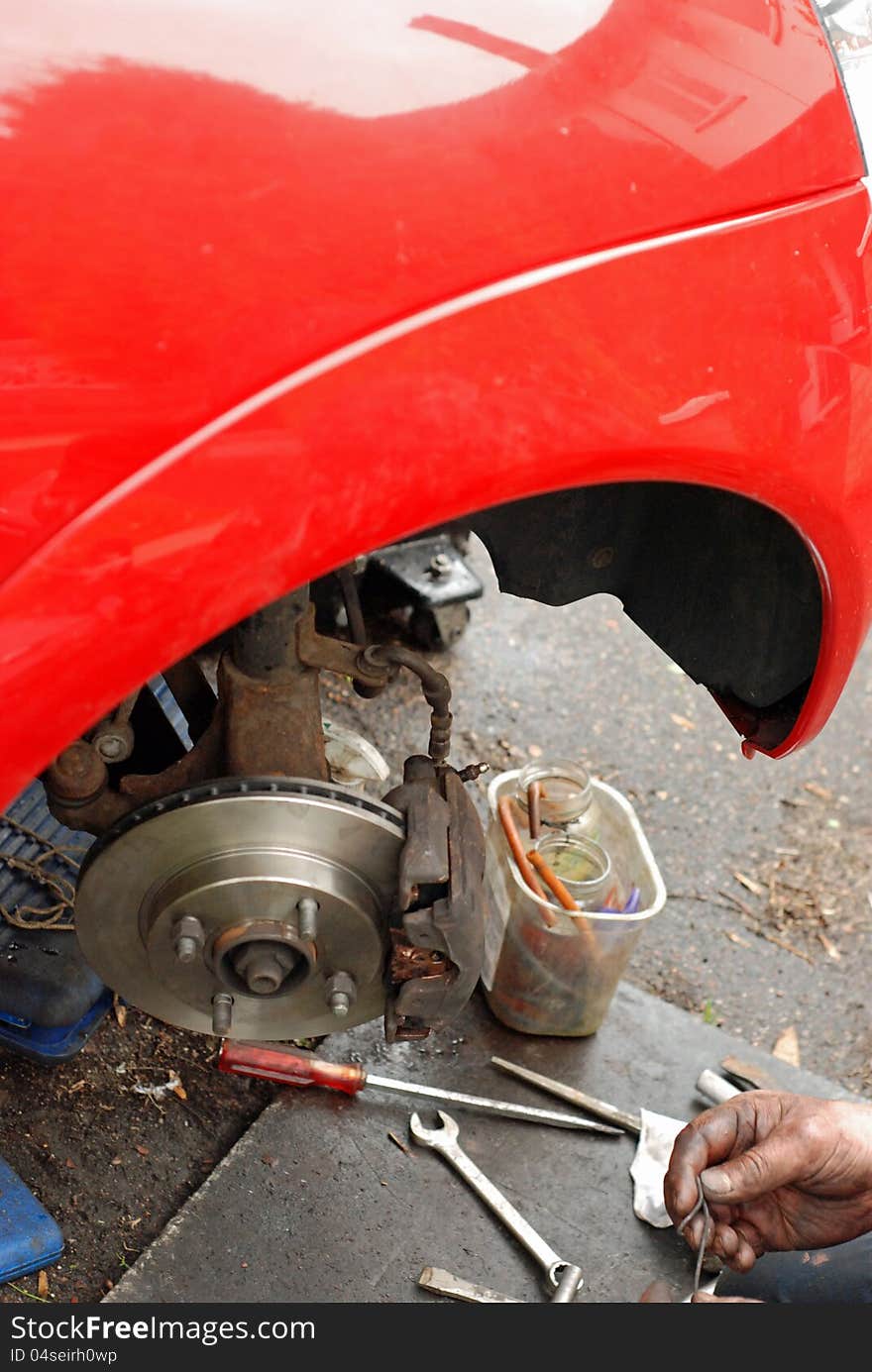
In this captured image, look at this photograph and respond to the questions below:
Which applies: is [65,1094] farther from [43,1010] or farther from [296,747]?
[296,747]

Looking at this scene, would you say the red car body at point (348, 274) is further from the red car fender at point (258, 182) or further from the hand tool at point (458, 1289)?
the hand tool at point (458, 1289)

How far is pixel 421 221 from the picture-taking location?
79 centimetres

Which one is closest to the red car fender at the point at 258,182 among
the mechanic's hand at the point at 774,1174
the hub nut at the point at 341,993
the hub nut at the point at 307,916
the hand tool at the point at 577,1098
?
the hub nut at the point at 307,916

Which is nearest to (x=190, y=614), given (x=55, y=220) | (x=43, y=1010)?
(x=55, y=220)

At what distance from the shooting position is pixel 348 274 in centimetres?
78

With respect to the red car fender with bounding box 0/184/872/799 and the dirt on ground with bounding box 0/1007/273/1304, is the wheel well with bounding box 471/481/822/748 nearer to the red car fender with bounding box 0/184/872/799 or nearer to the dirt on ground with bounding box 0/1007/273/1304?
the red car fender with bounding box 0/184/872/799

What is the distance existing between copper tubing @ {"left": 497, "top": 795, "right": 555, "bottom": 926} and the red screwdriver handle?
1.24 ft

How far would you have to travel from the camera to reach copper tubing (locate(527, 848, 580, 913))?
6.08ft

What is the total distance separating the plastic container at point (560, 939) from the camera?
1.85 m

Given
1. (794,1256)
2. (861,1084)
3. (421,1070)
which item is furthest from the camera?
(861,1084)

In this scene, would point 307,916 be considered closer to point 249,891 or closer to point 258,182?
point 249,891

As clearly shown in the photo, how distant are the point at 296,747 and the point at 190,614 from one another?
541 mm

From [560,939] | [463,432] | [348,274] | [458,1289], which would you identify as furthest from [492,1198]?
[348,274]

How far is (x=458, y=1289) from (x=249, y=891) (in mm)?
695
